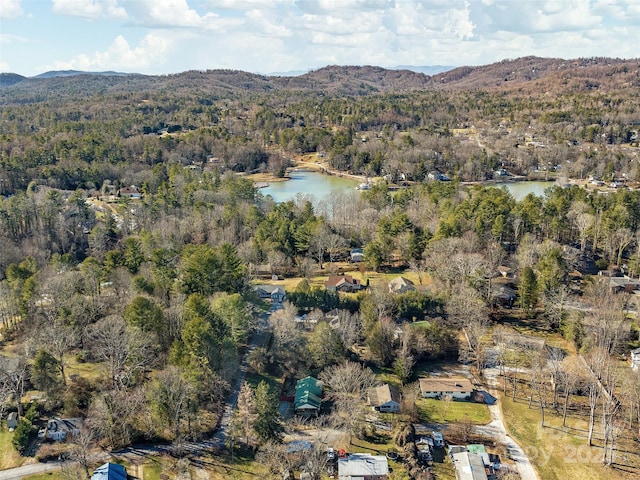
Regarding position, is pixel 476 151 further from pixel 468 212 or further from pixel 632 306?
pixel 632 306

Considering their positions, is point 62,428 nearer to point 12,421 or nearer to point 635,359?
point 12,421

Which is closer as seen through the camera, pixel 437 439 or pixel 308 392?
pixel 437 439

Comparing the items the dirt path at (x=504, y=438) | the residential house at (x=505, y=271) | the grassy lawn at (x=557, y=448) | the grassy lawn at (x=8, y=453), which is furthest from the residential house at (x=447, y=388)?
the grassy lawn at (x=8, y=453)

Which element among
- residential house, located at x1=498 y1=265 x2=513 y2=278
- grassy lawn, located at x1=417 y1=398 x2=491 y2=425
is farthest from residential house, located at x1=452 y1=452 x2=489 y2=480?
residential house, located at x1=498 y1=265 x2=513 y2=278

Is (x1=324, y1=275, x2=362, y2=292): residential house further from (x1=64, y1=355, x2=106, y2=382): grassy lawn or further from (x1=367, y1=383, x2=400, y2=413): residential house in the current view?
(x1=64, y1=355, x2=106, y2=382): grassy lawn

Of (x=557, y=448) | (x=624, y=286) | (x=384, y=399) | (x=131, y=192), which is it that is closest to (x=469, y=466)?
(x=557, y=448)

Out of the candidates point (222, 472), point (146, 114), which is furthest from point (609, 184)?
point (146, 114)
